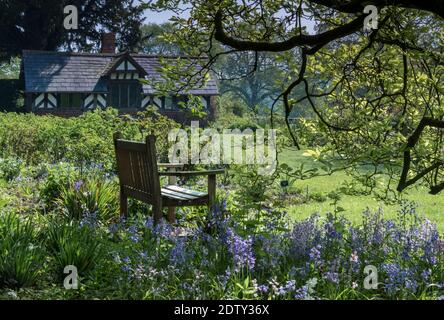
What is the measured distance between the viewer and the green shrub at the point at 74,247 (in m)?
5.01

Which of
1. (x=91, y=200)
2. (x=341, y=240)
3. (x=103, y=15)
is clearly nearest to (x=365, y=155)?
(x=341, y=240)

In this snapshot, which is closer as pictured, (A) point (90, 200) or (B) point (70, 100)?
(A) point (90, 200)

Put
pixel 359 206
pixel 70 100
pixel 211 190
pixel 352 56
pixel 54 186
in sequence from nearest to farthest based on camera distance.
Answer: pixel 352 56, pixel 211 190, pixel 54 186, pixel 359 206, pixel 70 100

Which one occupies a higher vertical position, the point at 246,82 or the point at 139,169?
the point at 246,82

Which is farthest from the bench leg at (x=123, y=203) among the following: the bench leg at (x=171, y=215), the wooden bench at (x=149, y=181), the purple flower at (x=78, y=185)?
the purple flower at (x=78, y=185)

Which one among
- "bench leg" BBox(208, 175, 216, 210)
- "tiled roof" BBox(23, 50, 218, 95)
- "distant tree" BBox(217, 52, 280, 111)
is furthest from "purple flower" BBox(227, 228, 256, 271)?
"distant tree" BBox(217, 52, 280, 111)

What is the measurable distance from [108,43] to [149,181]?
107 ft

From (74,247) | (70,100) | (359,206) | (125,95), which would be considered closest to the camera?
(74,247)

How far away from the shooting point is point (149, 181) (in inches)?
263

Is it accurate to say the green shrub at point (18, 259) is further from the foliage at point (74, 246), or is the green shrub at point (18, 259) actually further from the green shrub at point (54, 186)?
the green shrub at point (54, 186)

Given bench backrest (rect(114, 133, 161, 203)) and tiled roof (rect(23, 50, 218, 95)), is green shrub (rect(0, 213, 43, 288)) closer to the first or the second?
bench backrest (rect(114, 133, 161, 203))

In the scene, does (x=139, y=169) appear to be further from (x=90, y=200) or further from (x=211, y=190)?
(x=90, y=200)

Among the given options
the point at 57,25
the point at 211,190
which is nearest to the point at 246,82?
the point at 57,25

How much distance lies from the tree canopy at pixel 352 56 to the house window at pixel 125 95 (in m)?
29.1
